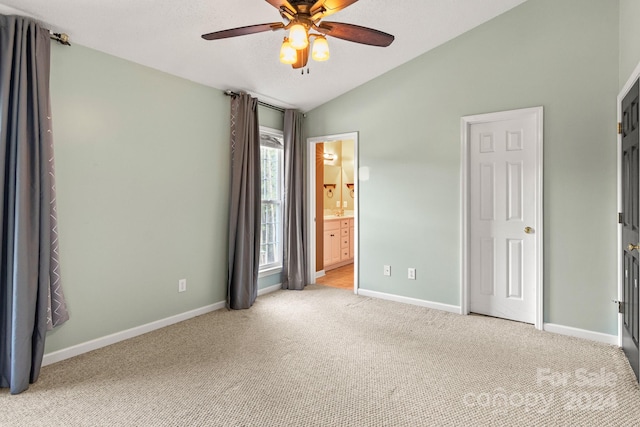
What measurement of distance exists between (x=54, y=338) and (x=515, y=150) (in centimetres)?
416

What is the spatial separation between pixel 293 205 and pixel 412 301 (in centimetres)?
183

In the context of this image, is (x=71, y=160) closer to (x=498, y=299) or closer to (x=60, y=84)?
(x=60, y=84)

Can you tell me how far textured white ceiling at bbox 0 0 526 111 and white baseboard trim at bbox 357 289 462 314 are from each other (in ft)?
8.02

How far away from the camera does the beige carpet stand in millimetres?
2035

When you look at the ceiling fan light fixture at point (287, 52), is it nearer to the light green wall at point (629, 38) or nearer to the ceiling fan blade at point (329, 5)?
the ceiling fan blade at point (329, 5)

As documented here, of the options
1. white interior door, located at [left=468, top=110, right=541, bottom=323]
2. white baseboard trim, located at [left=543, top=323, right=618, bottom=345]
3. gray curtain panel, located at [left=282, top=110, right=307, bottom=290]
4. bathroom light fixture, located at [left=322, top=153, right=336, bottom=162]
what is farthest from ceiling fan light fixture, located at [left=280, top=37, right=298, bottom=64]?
bathroom light fixture, located at [left=322, top=153, right=336, bottom=162]

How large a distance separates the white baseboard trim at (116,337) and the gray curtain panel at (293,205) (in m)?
1.16

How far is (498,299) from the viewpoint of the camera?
3.69 m

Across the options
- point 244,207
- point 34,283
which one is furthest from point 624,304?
point 34,283

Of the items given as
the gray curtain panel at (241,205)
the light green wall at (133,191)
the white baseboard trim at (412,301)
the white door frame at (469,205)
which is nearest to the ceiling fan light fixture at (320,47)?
the light green wall at (133,191)

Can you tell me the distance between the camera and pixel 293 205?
4.71 meters

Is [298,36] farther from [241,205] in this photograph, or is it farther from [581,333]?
[581,333]

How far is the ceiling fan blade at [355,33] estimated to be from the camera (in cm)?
216

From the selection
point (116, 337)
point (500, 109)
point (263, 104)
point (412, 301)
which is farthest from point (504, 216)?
point (116, 337)
